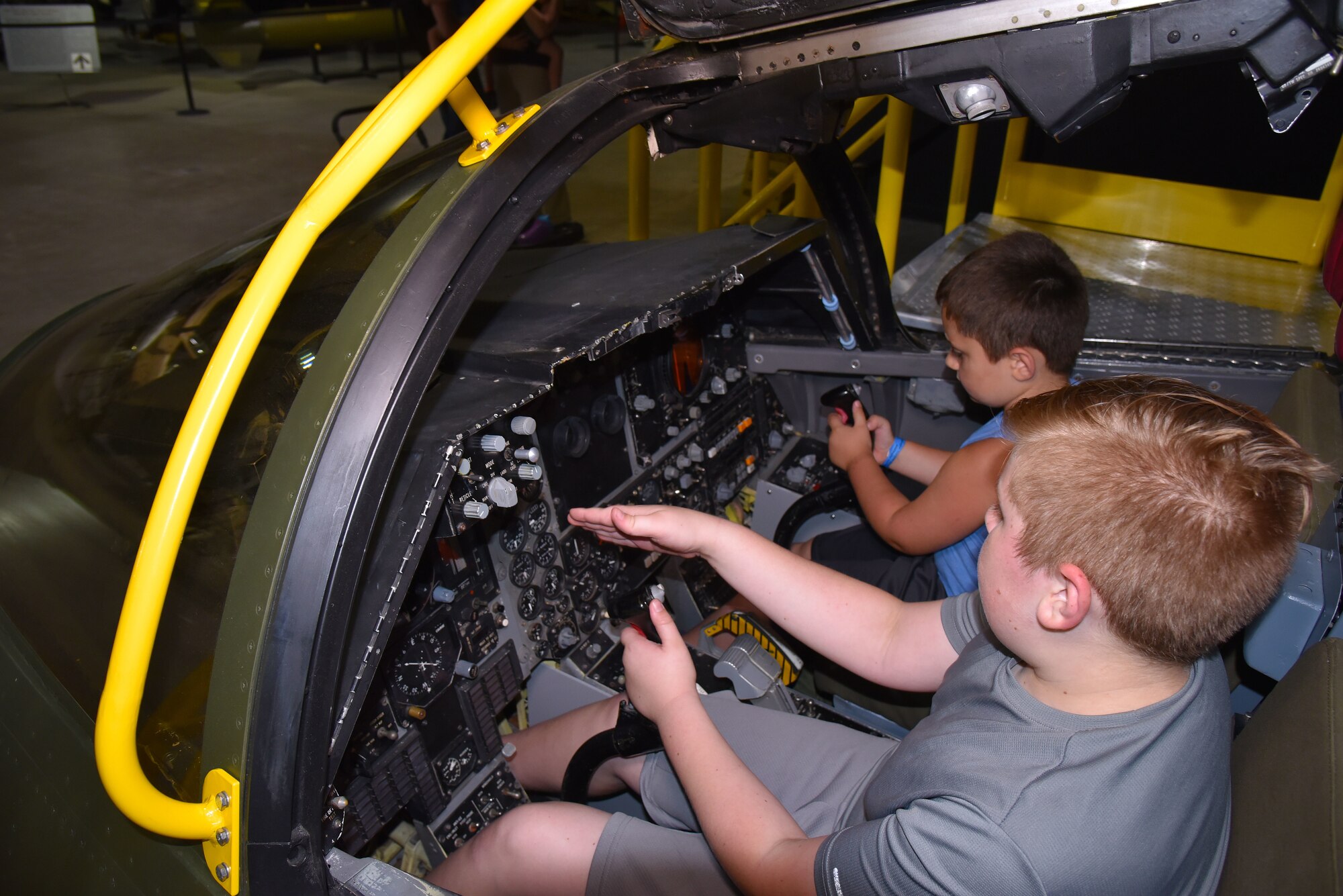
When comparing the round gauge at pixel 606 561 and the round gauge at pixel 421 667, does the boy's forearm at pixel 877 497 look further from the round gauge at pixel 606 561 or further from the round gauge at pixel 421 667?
the round gauge at pixel 421 667

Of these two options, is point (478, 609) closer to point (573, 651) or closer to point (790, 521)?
point (573, 651)

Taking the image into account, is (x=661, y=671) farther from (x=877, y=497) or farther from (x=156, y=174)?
(x=156, y=174)

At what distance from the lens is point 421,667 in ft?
4.97

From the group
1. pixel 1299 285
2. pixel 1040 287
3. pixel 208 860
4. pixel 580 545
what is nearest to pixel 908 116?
pixel 1299 285

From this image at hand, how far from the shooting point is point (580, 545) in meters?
1.88

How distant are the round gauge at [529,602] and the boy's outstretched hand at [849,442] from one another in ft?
2.91

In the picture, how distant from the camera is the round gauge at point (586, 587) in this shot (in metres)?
1.91

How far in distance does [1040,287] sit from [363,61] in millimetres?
12207

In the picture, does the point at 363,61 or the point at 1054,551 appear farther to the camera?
the point at 363,61

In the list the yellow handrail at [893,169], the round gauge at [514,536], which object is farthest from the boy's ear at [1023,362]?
the yellow handrail at [893,169]

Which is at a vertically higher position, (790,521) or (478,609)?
(478,609)

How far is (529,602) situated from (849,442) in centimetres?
95

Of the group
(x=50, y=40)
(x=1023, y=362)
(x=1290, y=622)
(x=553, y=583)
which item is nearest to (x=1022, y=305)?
(x=1023, y=362)

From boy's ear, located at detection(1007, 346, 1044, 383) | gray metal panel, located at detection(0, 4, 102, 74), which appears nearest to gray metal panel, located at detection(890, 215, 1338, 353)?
boy's ear, located at detection(1007, 346, 1044, 383)
